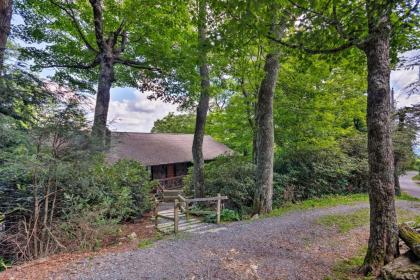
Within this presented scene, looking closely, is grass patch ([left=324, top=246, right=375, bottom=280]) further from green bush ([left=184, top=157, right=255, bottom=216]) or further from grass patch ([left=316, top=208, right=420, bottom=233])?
green bush ([left=184, top=157, right=255, bottom=216])

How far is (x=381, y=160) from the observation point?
13.7 feet

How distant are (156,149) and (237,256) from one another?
15474mm

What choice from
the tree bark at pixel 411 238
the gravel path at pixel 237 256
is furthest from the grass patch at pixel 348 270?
the tree bark at pixel 411 238

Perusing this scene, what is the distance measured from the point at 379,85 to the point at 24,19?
15.0 m

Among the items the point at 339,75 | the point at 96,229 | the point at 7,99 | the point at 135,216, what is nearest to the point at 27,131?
the point at 7,99

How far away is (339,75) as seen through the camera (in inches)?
539

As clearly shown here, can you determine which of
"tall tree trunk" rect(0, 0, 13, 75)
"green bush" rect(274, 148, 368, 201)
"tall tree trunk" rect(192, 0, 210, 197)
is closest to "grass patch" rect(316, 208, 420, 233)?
"green bush" rect(274, 148, 368, 201)

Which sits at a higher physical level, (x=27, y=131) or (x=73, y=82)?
(x=73, y=82)

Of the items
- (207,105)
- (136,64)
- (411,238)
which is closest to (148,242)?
(411,238)

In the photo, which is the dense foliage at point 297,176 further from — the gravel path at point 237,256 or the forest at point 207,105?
the gravel path at point 237,256

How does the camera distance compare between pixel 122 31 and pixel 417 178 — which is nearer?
pixel 122 31

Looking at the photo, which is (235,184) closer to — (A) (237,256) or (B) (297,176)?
(B) (297,176)

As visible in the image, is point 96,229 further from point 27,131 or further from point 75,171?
point 27,131

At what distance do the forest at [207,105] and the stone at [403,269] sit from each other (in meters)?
0.12
